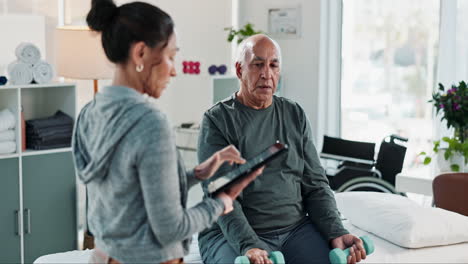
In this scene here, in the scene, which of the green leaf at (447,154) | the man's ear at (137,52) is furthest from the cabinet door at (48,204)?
the man's ear at (137,52)

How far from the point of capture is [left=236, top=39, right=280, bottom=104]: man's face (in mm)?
2340

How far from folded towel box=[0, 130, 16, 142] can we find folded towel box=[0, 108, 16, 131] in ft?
0.07

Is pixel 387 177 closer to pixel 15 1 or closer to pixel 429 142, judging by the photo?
pixel 429 142

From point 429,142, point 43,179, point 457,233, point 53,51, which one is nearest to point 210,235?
point 457,233

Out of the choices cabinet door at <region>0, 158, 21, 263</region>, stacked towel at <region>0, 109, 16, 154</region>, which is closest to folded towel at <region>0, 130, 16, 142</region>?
stacked towel at <region>0, 109, 16, 154</region>

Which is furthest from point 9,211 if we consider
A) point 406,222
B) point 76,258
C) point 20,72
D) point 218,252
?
point 406,222

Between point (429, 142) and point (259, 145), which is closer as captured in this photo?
point (259, 145)

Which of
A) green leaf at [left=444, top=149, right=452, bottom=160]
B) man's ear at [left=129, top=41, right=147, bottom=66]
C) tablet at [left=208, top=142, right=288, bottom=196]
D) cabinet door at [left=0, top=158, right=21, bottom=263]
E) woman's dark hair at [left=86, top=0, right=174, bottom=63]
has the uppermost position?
woman's dark hair at [left=86, top=0, right=174, bottom=63]

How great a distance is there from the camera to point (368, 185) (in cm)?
389

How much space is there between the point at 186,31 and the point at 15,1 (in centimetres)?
148

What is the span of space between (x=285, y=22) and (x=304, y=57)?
29 cm

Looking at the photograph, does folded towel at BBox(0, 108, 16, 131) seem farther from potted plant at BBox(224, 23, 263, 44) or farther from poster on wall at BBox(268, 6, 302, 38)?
poster on wall at BBox(268, 6, 302, 38)

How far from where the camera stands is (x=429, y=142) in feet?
14.5

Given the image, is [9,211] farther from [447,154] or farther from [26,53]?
[447,154]
